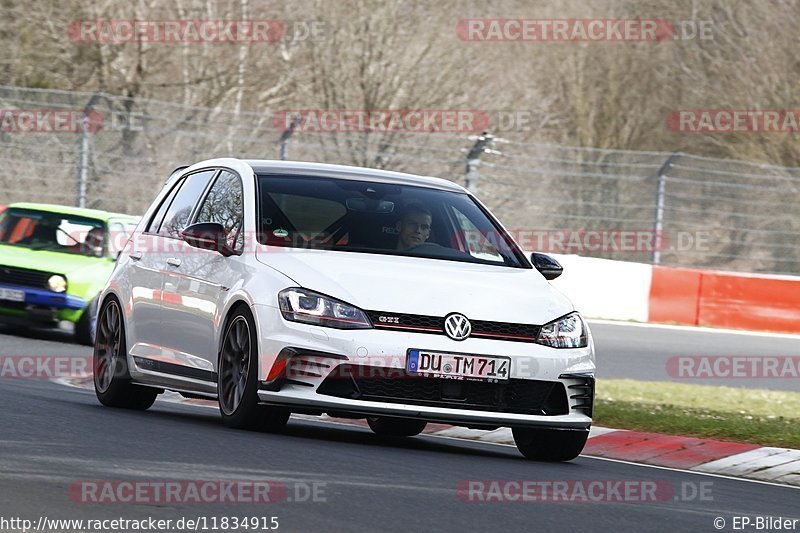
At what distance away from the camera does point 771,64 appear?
37656mm

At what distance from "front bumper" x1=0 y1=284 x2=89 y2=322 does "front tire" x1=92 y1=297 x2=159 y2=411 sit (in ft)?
19.7

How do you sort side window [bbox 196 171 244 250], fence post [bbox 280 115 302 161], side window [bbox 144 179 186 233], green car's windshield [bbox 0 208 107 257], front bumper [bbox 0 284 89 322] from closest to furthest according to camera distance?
side window [bbox 196 171 244 250], side window [bbox 144 179 186 233], front bumper [bbox 0 284 89 322], green car's windshield [bbox 0 208 107 257], fence post [bbox 280 115 302 161]

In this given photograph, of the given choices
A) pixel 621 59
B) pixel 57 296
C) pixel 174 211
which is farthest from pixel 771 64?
pixel 174 211

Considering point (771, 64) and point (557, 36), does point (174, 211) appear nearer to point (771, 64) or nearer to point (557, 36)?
point (771, 64)

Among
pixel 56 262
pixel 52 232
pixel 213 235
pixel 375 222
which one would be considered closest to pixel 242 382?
pixel 213 235

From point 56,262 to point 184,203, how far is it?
734 cm

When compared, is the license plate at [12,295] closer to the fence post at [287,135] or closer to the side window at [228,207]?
the side window at [228,207]

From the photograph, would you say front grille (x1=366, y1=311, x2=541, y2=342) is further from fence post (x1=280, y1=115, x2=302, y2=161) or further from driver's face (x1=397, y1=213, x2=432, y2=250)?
fence post (x1=280, y1=115, x2=302, y2=161)

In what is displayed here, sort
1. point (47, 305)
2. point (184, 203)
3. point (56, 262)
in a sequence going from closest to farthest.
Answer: point (184, 203) < point (47, 305) < point (56, 262)

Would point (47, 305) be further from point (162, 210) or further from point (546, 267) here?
point (546, 267)

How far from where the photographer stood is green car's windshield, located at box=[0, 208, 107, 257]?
1831 centimetres

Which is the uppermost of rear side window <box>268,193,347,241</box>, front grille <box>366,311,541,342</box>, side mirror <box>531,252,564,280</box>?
rear side window <box>268,193,347,241</box>

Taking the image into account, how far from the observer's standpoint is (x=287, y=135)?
2547 cm

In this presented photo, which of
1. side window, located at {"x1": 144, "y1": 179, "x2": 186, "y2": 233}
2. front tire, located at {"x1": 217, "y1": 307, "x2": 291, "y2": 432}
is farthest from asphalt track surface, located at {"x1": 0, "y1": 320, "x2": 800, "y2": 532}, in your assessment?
side window, located at {"x1": 144, "y1": 179, "x2": 186, "y2": 233}
